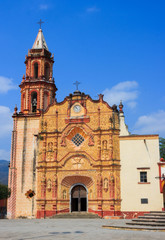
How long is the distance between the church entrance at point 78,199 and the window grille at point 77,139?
4.54 m

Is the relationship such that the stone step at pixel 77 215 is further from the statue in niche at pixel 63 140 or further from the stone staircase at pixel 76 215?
the statue in niche at pixel 63 140

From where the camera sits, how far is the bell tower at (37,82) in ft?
117

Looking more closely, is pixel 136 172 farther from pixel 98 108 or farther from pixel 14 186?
pixel 14 186

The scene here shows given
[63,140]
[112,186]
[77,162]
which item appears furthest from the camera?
[63,140]

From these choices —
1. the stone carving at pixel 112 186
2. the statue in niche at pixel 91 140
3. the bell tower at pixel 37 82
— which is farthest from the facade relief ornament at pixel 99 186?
the bell tower at pixel 37 82

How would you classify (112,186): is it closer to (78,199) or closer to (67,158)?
(78,199)

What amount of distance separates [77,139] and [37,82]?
8753 mm

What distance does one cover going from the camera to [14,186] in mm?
32250

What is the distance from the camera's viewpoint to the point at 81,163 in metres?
31.6

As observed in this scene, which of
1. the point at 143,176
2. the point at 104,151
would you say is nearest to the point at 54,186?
the point at 104,151

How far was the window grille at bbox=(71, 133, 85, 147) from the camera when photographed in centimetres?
3241

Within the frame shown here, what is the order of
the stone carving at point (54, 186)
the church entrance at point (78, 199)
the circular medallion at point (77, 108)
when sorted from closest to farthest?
1. the church entrance at point (78, 199)
2. the stone carving at point (54, 186)
3. the circular medallion at point (77, 108)

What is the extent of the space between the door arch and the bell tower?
9629 millimetres

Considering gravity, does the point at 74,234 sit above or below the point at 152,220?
above
